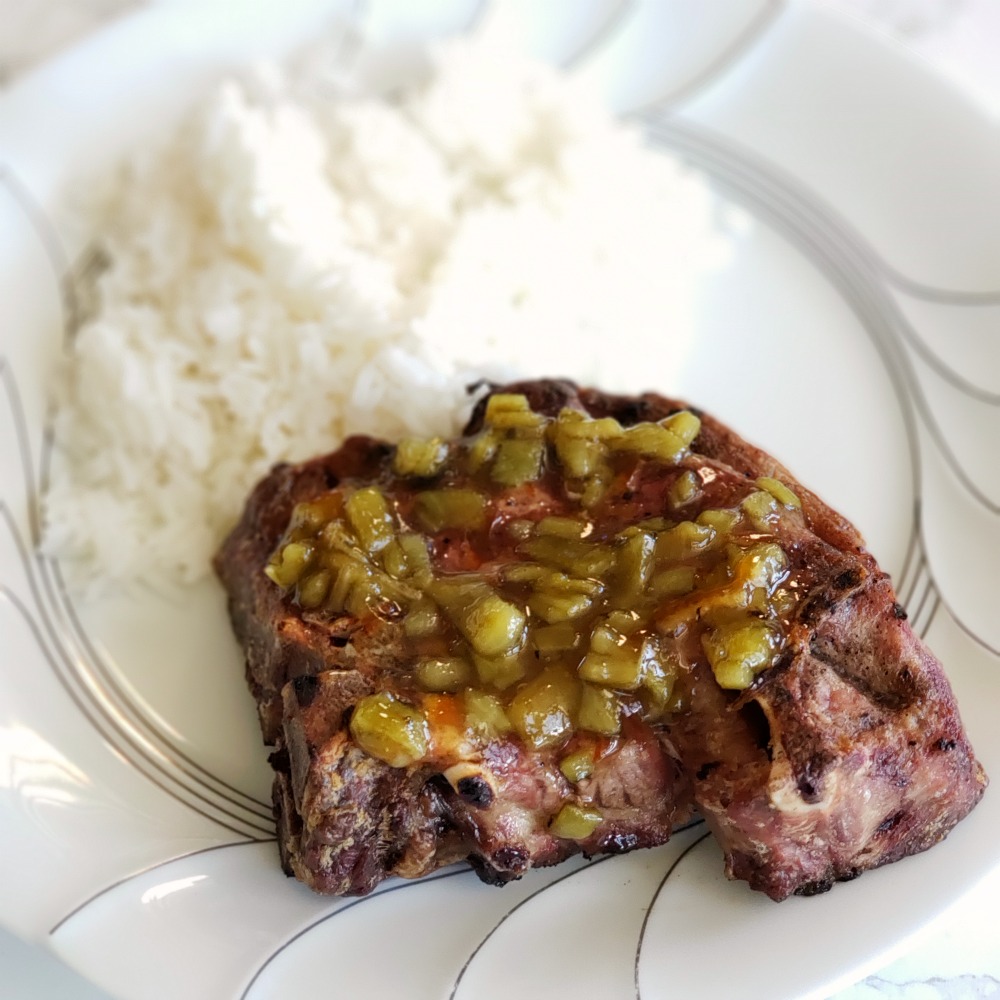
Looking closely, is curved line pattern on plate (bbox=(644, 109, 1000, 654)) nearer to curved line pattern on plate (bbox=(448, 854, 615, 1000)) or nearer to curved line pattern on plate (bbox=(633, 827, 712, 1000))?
curved line pattern on plate (bbox=(633, 827, 712, 1000))

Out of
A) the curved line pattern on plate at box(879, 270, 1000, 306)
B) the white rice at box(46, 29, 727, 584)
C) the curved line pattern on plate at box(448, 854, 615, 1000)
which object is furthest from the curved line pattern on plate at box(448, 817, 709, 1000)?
the curved line pattern on plate at box(879, 270, 1000, 306)

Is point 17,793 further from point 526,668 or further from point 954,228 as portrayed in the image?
point 954,228

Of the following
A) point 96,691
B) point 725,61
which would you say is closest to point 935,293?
point 725,61

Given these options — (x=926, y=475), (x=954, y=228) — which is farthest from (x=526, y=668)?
(x=954, y=228)

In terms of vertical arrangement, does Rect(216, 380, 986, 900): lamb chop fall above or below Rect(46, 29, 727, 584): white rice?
below

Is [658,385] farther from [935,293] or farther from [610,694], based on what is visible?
[610,694]

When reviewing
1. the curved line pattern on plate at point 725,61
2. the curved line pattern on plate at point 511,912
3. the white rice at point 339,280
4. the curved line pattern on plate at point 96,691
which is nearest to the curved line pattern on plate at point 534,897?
the curved line pattern on plate at point 511,912
